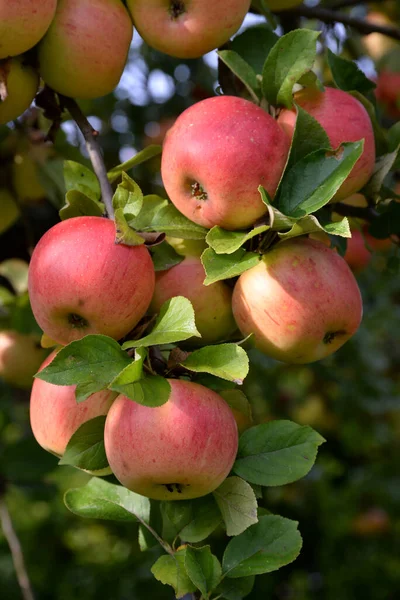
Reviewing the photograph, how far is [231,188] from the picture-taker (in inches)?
33.4

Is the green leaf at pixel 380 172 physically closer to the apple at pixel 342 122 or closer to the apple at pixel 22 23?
the apple at pixel 342 122

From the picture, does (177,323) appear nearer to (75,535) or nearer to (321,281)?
(321,281)

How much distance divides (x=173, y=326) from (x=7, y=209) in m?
0.81

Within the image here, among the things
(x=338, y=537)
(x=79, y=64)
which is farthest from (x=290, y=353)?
(x=338, y=537)

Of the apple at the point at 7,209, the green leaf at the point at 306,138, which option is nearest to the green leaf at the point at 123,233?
the green leaf at the point at 306,138

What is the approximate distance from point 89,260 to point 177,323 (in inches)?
4.9

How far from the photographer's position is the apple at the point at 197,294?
913 mm

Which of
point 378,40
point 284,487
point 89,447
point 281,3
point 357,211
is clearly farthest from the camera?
point 284,487

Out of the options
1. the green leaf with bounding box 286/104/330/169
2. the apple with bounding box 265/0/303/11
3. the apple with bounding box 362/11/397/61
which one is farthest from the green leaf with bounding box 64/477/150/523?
the apple with bounding box 362/11/397/61

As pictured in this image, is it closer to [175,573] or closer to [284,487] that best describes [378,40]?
[284,487]

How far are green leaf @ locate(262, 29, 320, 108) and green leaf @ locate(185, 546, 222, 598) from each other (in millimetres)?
588

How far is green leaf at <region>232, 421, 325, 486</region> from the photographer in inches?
33.0

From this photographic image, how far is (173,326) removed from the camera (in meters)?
0.77

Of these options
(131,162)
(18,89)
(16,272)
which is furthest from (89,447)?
(16,272)
